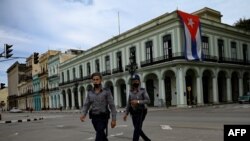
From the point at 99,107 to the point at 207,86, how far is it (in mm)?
37790

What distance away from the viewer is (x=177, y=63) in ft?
123

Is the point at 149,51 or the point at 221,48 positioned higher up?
the point at 221,48

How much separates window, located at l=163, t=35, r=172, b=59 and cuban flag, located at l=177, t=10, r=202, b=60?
2306mm

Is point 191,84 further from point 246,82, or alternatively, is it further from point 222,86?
point 246,82

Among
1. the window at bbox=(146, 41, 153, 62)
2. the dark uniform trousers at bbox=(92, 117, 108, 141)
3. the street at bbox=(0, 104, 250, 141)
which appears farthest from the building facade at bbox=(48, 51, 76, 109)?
the dark uniform trousers at bbox=(92, 117, 108, 141)

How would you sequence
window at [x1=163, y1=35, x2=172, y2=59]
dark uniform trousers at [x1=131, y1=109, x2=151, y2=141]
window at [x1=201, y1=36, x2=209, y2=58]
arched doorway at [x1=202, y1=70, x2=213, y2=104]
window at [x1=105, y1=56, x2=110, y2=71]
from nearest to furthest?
1. dark uniform trousers at [x1=131, y1=109, x2=151, y2=141]
2. window at [x1=163, y1=35, x2=172, y2=59]
3. window at [x1=201, y1=36, x2=209, y2=58]
4. arched doorway at [x1=202, y1=70, x2=213, y2=104]
5. window at [x1=105, y1=56, x2=110, y2=71]

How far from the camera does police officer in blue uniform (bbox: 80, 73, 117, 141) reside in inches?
264

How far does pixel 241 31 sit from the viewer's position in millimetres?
47375

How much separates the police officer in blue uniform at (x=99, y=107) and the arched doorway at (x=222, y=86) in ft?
130

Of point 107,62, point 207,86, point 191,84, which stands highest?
point 107,62

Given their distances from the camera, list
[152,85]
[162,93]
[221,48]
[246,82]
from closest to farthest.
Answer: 1. [162,93]
2. [221,48]
3. [152,85]
4. [246,82]

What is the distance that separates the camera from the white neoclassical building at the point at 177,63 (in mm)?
38438

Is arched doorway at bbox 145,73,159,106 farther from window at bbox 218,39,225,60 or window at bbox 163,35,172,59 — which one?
window at bbox 218,39,225,60

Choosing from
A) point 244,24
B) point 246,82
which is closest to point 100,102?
point 246,82
